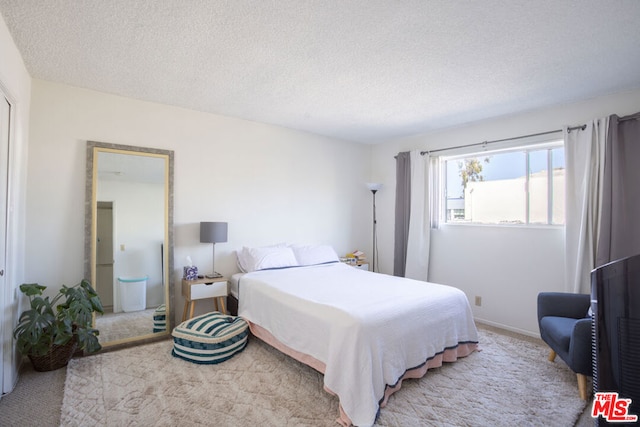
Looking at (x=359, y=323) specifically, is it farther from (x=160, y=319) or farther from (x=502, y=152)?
(x=502, y=152)

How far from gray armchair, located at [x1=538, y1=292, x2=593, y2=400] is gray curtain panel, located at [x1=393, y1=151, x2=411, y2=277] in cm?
193

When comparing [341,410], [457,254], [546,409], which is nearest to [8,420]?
[341,410]

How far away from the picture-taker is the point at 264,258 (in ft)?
Result: 12.0

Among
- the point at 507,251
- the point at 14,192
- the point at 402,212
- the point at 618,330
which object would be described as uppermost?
the point at 14,192

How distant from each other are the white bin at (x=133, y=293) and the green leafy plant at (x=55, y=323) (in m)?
0.46

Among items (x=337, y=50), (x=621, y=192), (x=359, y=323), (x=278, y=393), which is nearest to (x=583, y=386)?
(x=359, y=323)

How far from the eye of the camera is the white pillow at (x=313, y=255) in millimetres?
3992

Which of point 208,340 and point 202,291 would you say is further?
point 202,291

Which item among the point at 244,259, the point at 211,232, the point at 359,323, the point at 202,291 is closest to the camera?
the point at 359,323

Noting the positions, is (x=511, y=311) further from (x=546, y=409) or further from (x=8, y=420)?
(x=8, y=420)

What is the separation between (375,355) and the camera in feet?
6.51

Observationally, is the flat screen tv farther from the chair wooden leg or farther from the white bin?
the white bin

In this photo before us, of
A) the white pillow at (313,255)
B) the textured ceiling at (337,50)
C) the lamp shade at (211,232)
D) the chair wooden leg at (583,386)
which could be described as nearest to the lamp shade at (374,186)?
the white pillow at (313,255)

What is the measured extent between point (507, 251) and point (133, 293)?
13.8 feet
